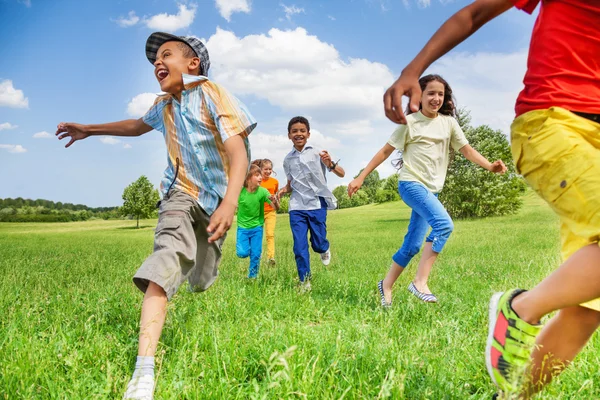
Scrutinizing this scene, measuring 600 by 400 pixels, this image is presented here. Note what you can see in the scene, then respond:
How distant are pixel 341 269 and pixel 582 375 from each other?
5.43m

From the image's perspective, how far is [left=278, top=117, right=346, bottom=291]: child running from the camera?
251 inches

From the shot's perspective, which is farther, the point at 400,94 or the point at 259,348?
the point at 259,348

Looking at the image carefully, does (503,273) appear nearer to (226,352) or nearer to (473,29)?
(226,352)

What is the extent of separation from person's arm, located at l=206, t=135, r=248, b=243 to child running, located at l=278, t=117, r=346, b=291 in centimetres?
313

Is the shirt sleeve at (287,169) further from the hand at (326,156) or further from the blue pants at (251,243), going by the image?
the blue pants at (251,243)

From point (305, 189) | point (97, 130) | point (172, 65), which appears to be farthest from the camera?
point (305, 189)

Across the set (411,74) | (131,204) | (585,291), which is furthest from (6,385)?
(131,204)

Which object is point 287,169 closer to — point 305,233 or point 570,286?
point 305,233

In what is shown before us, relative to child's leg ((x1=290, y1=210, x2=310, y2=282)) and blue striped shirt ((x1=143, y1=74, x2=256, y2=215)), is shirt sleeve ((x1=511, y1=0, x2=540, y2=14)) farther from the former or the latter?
child's leg ((x1=290, y1=210, x2=310, y2=282))

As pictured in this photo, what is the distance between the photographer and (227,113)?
322cm

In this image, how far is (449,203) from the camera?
3809cm

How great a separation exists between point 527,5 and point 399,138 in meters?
3.03

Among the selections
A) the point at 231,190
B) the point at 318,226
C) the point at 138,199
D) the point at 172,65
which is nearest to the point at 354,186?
the point at 318,226

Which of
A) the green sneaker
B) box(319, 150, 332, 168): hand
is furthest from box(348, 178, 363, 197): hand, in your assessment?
the green sneaker
